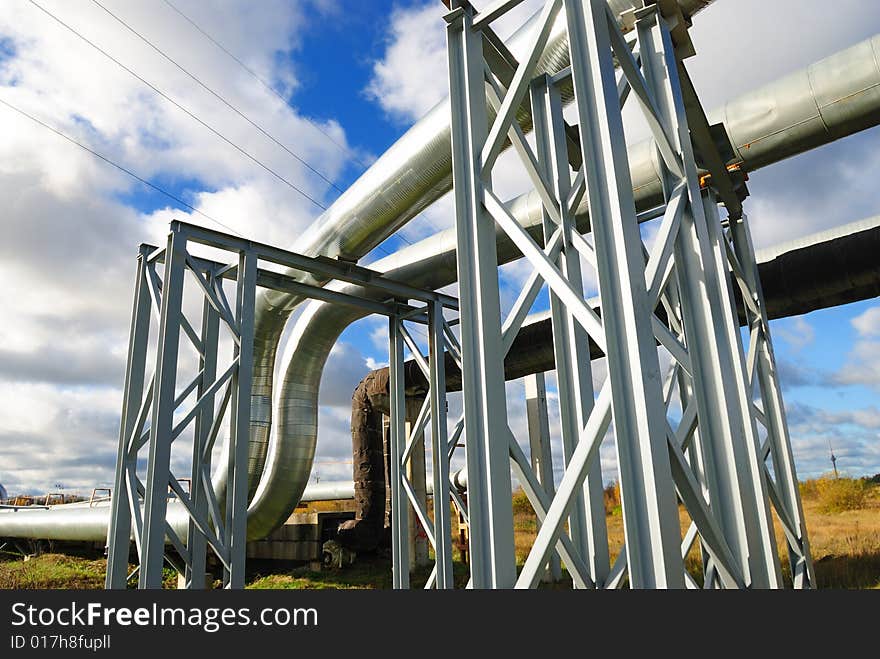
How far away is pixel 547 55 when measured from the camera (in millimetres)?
5008

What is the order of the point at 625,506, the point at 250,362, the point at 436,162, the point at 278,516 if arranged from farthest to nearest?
1. the point at 278,516
2. the point at 250,362
3. the point at 436,162
4. the point at 625,506

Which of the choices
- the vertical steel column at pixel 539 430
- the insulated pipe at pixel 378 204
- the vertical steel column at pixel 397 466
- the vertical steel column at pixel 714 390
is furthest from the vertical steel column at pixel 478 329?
the vertical steel column at pixel 539 430

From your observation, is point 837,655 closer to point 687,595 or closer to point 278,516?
point 687,595

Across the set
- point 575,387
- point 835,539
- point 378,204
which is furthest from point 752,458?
point 835,539

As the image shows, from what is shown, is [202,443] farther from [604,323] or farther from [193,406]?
[604,323]

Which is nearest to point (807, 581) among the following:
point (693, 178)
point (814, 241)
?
point (814, 241)

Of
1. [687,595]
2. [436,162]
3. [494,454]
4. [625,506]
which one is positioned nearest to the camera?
[687,595]

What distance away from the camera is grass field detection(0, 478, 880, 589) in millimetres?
7504

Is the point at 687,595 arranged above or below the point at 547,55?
below

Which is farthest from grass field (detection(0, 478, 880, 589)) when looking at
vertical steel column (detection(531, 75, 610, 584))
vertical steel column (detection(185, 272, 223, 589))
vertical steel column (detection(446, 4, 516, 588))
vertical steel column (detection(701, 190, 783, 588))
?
vertical steel column (detection(446, 4, 516, 588))

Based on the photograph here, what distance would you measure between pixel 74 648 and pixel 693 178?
3.75 meters

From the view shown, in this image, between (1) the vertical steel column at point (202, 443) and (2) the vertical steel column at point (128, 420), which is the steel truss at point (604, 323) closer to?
(1) the vertical steel column at point (202, 443)

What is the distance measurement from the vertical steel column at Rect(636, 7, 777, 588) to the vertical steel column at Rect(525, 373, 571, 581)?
759 cm

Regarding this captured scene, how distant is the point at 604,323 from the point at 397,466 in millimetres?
6548
